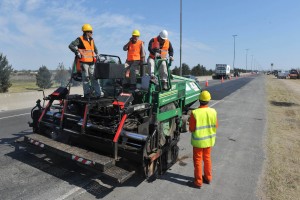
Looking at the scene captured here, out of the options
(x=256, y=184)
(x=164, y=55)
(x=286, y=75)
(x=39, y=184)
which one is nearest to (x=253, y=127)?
(x=164, y=55)

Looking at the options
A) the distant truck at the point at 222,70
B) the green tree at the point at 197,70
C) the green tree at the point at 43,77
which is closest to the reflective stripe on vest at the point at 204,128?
the green tree at the point at 43,77

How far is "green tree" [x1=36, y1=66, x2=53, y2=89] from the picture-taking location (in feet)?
102

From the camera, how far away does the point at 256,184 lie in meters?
5.37

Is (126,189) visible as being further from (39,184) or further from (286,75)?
(286,75)

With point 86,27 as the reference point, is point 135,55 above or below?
below

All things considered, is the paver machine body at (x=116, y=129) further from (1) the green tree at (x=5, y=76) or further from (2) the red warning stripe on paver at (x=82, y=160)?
(1) the green tree at (x=5, y=76)

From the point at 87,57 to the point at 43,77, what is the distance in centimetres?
2658

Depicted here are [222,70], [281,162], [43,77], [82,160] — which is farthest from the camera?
[222,70]

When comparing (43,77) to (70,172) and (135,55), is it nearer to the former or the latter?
(135,55)

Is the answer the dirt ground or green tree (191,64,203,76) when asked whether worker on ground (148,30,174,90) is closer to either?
the dirt ground

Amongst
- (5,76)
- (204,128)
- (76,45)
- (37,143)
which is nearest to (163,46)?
(76,45)

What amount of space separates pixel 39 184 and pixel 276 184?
414 cm

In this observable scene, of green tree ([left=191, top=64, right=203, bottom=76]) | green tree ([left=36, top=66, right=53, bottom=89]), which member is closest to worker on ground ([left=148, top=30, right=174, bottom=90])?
green tree ([left=36, top=66, right=53, bottom=89])

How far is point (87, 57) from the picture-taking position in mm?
6957
